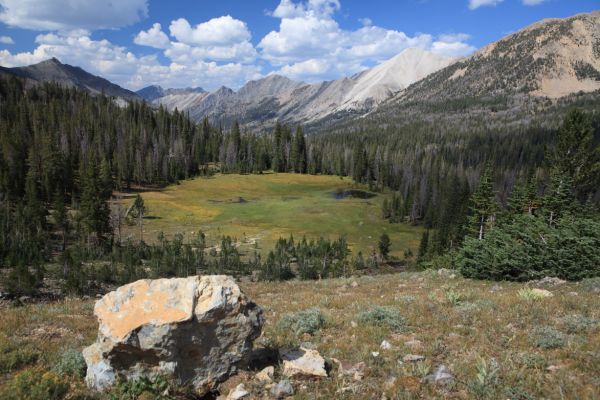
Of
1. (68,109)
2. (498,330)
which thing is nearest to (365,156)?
(68,109)

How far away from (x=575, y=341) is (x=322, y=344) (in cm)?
657

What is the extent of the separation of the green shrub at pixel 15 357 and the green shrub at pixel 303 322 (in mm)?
7070

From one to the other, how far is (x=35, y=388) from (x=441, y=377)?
827 cm

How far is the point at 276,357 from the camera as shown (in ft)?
32.2

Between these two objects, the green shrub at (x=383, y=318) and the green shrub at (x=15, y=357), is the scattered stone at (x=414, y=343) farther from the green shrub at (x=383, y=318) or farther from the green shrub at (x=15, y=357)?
the green shrub at (x=15, y=357)

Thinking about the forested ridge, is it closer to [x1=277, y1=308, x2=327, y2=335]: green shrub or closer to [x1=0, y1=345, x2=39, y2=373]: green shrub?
[x1=277, y1=308, x2=327, y2=335]: green shrub

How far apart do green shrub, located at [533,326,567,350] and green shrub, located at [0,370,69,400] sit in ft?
36.9

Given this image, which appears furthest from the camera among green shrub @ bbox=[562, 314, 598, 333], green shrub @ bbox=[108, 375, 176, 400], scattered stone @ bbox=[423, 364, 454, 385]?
green shrub @ bbox=[562, 314, 598, 333]

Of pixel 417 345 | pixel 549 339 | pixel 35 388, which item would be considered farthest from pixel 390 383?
pixel 35 388

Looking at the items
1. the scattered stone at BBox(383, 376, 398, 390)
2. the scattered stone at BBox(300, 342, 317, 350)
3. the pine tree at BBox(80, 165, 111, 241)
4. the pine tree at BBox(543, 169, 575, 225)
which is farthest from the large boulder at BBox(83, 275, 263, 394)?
the pine tree at BBox(80, 165, 111, 241)

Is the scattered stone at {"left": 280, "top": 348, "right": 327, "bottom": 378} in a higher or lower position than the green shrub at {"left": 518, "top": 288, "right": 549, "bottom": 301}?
higher

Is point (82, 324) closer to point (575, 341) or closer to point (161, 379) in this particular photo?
point (161, 379)

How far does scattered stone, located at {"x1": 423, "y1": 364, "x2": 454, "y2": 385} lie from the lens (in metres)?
8.27

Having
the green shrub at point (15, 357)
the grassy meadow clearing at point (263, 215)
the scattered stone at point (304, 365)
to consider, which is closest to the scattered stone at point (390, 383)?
the scattered stone at point (304, 365)
